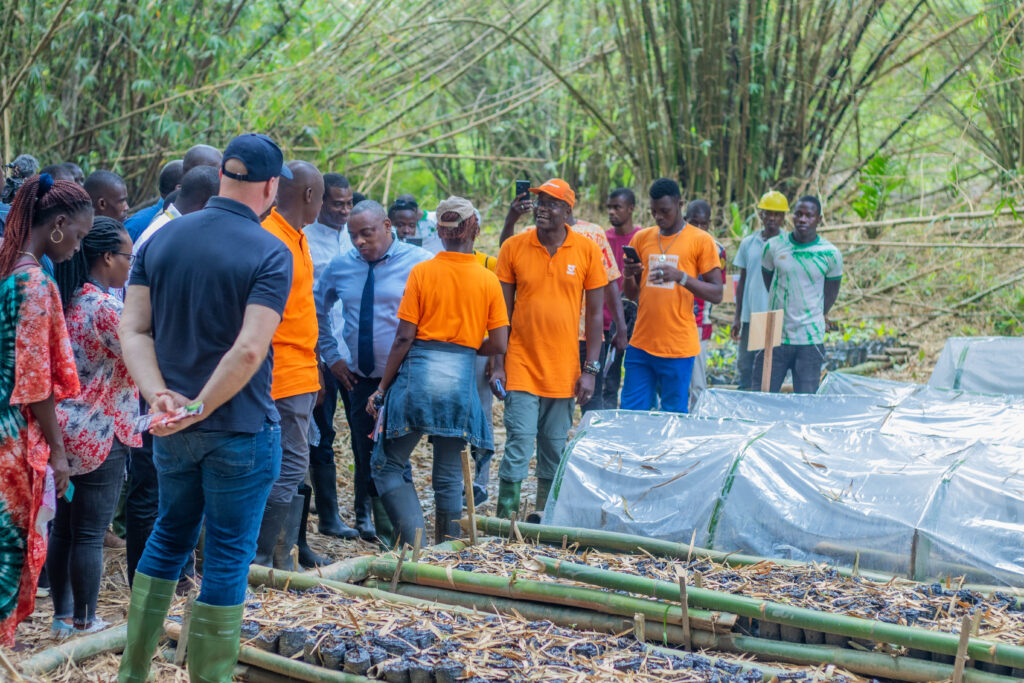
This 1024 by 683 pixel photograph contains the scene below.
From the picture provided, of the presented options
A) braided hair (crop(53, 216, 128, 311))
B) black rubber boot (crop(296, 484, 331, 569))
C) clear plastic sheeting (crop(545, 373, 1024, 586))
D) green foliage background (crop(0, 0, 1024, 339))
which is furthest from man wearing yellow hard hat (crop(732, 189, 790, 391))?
braided hair (crop(53, 216, 128, 311))

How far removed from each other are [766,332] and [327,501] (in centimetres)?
277

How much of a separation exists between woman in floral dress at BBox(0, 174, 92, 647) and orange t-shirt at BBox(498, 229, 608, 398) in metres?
2.24

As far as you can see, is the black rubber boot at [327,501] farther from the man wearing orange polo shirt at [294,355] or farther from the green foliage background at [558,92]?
the green foliage background at [558,92]

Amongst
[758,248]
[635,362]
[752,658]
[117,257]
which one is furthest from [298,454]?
[758,248]

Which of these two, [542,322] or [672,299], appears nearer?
[542,322]

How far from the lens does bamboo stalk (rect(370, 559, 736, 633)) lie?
11.2 feet

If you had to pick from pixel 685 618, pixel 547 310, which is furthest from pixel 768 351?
pixel 685 618

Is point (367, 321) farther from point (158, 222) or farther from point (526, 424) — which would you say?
point (158, 222)

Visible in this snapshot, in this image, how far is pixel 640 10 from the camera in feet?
30.1

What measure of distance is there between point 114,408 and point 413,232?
2.45 m

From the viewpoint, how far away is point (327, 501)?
500 centimetres

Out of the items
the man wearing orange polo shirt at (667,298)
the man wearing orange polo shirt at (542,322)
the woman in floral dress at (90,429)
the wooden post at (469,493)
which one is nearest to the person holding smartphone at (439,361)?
the wooden post at (469,493)

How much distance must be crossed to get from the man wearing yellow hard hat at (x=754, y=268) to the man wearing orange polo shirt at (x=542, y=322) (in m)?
2.21

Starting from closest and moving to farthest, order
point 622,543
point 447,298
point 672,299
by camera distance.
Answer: point 622,543, point 447,298, point 672,299
